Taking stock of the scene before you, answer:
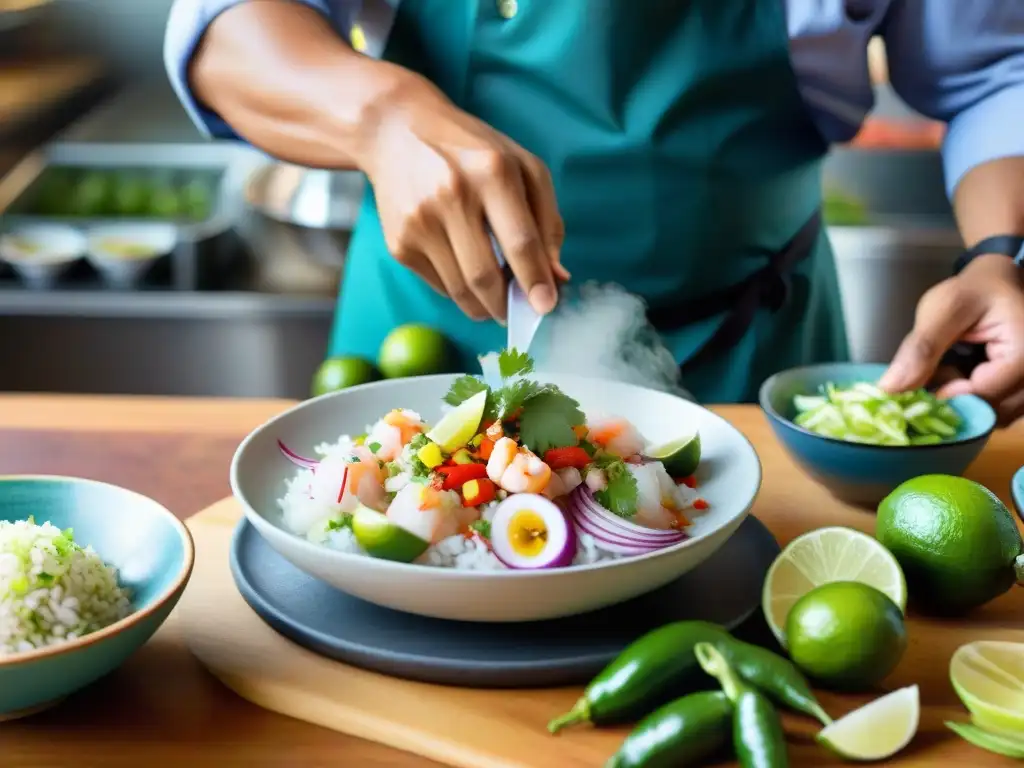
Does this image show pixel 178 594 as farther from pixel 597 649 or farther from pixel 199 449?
pixel 199 449

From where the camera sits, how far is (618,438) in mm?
1325

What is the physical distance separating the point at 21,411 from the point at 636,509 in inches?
42.7

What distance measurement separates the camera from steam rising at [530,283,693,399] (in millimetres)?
1496

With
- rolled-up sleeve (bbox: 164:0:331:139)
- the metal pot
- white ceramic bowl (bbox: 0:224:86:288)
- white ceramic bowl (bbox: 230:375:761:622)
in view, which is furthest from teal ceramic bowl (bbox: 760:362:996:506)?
white ceramic bowl (bbox: 0:224:86:288)

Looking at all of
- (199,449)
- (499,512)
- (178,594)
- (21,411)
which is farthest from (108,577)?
(21,411)

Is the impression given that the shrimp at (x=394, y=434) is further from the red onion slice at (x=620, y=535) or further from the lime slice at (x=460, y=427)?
the red onion slice at (x=620, y=535)

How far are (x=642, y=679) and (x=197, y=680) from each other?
0.42 m

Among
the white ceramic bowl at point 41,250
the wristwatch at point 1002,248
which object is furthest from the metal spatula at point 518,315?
the white ceramic bowl at point 41,250

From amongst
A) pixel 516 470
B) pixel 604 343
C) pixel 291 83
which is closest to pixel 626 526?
pixel 516 470

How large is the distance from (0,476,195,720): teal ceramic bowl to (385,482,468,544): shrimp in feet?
0.64

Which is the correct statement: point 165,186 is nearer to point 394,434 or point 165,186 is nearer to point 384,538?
point 394,434

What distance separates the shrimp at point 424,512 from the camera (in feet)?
3.70

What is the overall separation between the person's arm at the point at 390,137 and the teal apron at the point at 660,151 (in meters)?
0.28

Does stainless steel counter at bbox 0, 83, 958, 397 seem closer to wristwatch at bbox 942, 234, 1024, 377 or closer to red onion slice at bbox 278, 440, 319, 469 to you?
wristwatch at bbox 942, 234, 1024, 377
